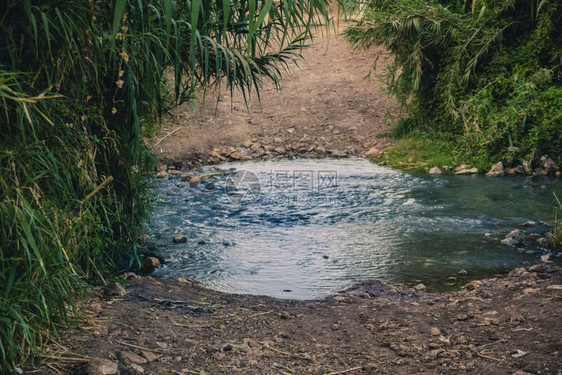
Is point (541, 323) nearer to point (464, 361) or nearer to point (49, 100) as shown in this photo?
point (464, 361)

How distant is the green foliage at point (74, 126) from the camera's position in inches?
93.9

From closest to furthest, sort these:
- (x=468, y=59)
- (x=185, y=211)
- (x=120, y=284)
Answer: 1. (x=120, y=284)
2. (x=185, y=211)
3. (x=468, y=59)

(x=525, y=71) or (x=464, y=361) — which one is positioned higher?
(x=525, y=71)

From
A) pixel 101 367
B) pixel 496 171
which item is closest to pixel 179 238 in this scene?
pixel 101 367

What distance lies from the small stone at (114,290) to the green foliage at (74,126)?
157mm

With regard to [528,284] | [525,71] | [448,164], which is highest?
[525,71]

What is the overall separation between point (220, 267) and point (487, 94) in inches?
251

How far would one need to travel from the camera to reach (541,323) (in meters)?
3.22

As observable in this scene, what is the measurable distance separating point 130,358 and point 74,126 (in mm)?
1333

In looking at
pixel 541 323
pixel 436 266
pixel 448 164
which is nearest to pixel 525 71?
pixel 448 164

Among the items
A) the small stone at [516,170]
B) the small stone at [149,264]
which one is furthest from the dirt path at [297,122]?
the small stone at [149,264]

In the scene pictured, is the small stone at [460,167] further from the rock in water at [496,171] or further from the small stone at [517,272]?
the small stone at [517,272]

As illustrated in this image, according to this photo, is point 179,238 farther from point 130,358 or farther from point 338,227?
point 130,358

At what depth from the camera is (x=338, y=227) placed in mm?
6383
